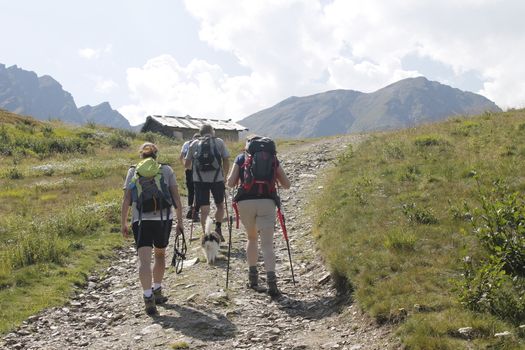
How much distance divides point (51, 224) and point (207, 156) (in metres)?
5.87

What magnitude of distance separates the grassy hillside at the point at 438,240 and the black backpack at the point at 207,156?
2896 mm

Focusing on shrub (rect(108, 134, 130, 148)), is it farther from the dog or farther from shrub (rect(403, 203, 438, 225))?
shrub (rect(403, 203, 438, 225))

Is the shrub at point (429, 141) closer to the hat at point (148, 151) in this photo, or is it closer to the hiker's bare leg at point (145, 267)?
the hat at point (148, 151)

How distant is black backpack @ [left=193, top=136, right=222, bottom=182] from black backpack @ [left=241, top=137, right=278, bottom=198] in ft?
9.10

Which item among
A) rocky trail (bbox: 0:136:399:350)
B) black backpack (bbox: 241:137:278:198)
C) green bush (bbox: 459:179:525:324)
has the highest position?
black backpack (bbox: 241:137:278:198)

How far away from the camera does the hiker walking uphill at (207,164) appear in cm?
1091

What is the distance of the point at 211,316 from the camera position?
768cm

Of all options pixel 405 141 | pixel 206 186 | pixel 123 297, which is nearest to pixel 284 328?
pixel 123 297

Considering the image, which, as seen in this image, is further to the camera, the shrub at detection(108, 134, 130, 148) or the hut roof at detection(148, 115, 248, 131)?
the hut roof at detection(148, 115, 248, 131)

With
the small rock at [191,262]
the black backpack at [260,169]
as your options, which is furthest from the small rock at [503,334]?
the small rock at [191,262]

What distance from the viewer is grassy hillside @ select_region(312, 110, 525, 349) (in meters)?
5.76

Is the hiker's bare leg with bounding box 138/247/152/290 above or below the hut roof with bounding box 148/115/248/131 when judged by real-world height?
below

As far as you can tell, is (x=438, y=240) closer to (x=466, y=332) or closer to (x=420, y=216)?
(x=420, y=216)

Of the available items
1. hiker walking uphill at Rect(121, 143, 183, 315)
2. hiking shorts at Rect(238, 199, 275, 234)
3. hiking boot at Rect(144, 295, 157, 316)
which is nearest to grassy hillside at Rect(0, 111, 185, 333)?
hiking boot at Rect(144, 295, 157, 316)
